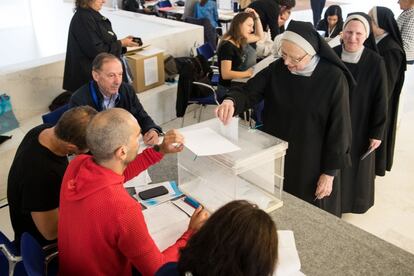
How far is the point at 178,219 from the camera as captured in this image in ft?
5.94

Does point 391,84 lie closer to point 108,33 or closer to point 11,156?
point 108,33

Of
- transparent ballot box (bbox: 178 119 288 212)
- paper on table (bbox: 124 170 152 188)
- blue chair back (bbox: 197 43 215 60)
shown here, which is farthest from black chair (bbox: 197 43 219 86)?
transparent ballot box (bbox: 178 119 288 212)

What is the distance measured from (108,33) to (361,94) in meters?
2.24

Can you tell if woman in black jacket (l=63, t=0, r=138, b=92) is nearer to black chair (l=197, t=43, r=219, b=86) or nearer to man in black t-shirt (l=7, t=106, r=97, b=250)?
black chair (l=197, t=43, r=219, b=86)

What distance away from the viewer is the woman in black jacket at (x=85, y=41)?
3.59 metres

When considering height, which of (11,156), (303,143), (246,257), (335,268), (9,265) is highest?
(246,257)

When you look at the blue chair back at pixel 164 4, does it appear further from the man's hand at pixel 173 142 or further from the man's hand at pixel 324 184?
the man's hand at pixel 173 142

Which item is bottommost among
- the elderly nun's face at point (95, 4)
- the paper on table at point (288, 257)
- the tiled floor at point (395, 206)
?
the tiled floor at point (395, 206)

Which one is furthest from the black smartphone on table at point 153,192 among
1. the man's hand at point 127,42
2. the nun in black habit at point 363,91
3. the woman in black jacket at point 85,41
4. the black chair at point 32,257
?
the man's hand at point 127,42

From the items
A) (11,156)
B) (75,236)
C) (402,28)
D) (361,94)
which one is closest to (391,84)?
(361,94)

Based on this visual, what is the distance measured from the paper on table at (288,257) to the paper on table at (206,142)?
1.39 feet

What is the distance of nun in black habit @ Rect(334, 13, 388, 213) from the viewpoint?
8.76 ft

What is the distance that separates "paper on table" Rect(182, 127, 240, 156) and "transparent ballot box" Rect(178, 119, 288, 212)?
0.08 feet

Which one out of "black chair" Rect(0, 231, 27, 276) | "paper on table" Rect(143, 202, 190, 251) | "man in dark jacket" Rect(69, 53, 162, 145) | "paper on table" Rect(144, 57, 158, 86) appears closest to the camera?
"paper on table" Rect(143, 202, 190, 251)
